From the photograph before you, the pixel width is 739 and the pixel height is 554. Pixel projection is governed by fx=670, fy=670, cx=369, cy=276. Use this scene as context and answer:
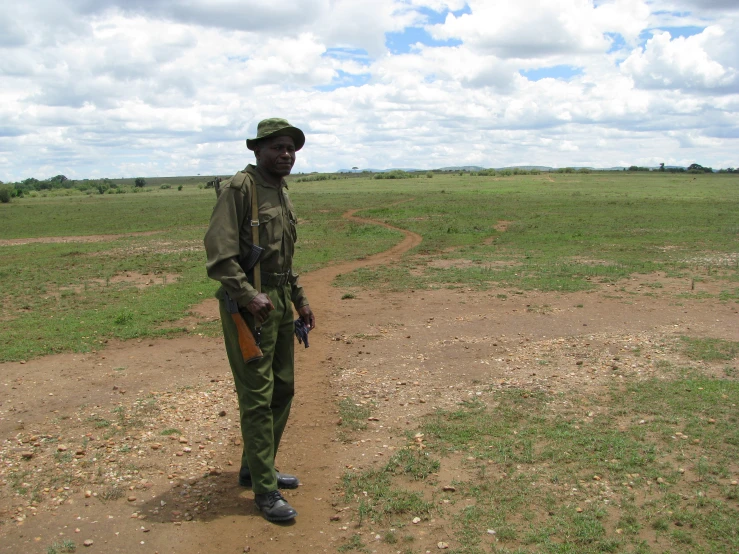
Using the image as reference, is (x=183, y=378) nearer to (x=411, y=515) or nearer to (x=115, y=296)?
(x=411, y=515)

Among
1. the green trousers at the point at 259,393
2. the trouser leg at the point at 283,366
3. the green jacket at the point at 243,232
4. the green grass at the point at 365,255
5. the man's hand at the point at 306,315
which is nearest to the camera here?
the green jacket at the point at 243,232

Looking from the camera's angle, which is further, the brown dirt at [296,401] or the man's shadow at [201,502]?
the man's shadow at [201,502]

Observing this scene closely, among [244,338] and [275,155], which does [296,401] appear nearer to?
[244,338]

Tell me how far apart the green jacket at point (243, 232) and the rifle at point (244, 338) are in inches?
3.2

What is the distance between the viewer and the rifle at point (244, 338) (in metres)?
4.38

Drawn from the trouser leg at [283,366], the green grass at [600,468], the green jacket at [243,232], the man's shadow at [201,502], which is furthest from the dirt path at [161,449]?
the green jacket at [243,232]

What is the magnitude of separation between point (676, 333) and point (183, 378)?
6620mm

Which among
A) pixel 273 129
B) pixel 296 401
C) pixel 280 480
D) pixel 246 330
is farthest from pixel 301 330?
pixel 296 401

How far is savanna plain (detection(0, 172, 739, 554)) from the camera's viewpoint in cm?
432

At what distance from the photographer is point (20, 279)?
15867 mm

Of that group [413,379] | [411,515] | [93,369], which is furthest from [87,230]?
[411,515]

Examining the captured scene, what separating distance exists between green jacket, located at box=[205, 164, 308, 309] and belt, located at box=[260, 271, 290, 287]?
0.09ft

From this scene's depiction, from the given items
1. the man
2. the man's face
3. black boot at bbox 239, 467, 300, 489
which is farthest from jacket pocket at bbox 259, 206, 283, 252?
black boot at bbox 239, 467, 300, 489

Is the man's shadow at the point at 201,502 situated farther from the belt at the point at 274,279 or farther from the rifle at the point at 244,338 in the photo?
the belt at the point at 274,279
